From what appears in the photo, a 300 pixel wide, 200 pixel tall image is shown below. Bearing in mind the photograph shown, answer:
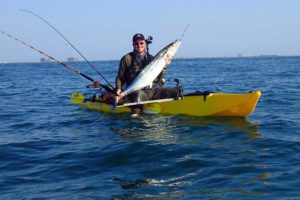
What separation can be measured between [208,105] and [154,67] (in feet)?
5.62

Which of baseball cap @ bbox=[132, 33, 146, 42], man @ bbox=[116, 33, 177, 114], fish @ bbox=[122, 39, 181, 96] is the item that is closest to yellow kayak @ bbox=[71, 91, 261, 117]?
man @ bbox=[116, 33, 177, 114]

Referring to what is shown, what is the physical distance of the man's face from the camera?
34.8ft

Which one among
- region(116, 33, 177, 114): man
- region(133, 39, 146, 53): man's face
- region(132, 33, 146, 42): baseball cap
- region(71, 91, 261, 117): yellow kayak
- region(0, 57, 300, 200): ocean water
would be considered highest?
region(132, 33, 146, 42): baseball cap

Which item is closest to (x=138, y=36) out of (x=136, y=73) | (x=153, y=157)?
(x=136, y=73)

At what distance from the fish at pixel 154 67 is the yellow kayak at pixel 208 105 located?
722 millimetres

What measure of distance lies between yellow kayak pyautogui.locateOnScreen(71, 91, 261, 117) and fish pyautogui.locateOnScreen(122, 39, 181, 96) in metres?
0.72

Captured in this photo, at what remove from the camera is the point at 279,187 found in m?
5.28

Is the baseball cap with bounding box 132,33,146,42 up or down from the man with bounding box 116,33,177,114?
up

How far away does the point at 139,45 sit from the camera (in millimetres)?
10648

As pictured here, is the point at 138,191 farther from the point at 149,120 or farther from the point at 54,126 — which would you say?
the point at 54,126

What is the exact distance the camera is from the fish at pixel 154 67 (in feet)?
32.6

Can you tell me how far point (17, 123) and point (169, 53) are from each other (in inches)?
184

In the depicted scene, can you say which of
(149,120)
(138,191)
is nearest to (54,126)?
(149,120)

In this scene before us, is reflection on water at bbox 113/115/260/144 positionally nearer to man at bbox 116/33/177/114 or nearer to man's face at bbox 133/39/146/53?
man at bbox 116/33/177/114
